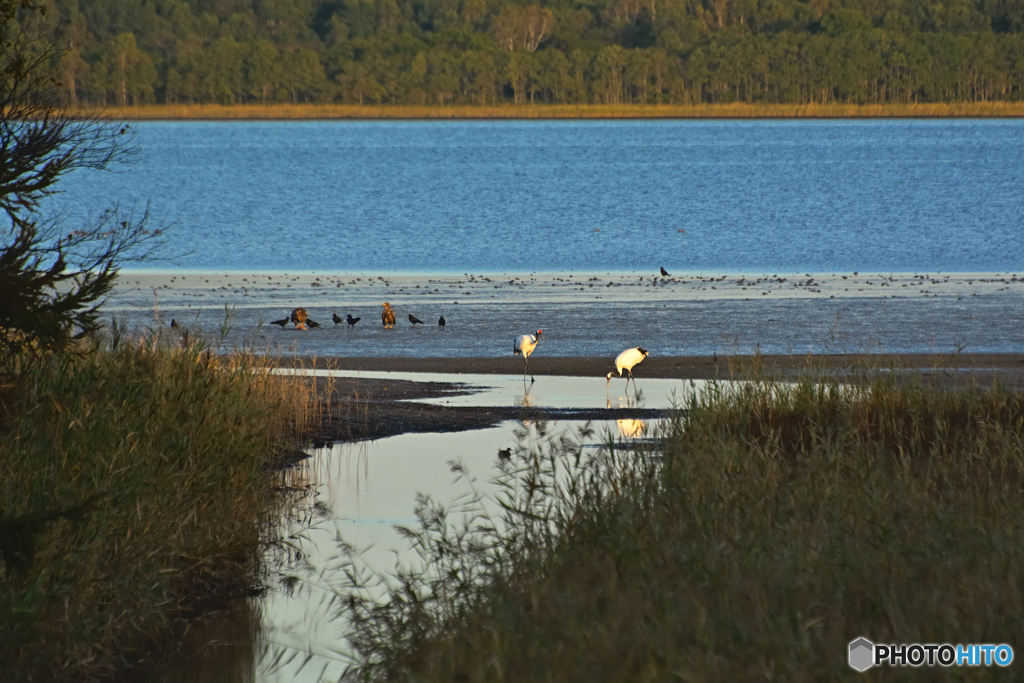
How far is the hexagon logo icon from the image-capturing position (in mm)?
5738

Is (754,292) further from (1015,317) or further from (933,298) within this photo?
(1015,317)

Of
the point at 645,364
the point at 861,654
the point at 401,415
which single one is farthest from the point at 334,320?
Result: the point at 861,654

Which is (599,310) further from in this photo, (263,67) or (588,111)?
(588,111)

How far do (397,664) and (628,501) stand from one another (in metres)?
2.13

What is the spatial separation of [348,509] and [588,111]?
6897 inches

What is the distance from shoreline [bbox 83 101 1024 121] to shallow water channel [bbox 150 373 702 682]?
16318cm

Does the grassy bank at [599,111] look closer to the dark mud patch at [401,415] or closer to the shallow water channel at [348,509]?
the shallow water channel at [348,509]

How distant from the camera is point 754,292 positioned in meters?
29.2

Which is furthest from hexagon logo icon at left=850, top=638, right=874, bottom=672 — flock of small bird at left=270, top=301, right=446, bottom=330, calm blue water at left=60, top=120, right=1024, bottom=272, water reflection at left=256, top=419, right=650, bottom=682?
calm blue water at left=60, top=120, right=1024, bottom=272

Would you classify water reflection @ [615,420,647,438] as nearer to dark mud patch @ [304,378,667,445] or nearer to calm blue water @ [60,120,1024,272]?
dark mud patch @ [304,378,667,445]

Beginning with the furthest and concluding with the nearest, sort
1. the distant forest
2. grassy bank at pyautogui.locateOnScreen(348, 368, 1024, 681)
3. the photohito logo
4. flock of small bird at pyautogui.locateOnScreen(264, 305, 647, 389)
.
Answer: the distant forest → flock of small bird at pyautogui.locateOnScreen(264, 305, 647, 389) → grassy bank at pyautogui.locateOnScreen(348, 368, 1024, 681) → the photohito logo

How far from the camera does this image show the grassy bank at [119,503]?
25.0 ft

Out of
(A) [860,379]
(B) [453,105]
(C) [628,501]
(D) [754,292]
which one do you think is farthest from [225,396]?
(B) [453,105]

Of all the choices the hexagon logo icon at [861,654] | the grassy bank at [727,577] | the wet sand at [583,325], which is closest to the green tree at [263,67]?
the wet sand at [583,325]
